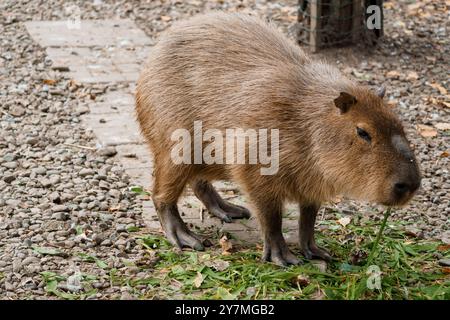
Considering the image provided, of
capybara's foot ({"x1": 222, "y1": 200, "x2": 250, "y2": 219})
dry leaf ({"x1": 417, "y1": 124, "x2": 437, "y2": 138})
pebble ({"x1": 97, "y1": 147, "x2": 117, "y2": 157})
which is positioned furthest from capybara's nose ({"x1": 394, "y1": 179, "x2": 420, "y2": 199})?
pebble ({"x1": 97, "y1": 147, "x2": 117, "y2": 157})

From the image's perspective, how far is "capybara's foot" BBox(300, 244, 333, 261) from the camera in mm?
4887

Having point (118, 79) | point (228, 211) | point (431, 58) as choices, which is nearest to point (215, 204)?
point (228, 211)

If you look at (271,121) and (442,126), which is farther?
(442,126)

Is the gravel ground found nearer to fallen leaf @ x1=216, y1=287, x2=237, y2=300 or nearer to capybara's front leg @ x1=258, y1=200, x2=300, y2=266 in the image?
fallen leaf @ x1=216, y1=287, x2=237, y2=300

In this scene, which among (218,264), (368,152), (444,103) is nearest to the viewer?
(368,152)

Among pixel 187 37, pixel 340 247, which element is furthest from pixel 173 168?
pixel 340 247

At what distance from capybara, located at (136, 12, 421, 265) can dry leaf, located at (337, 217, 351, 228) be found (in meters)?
0.48

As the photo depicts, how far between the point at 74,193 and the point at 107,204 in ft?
0.93

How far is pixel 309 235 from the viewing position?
4914 mm

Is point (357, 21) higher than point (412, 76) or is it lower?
higher

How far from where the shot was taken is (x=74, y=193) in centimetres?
566

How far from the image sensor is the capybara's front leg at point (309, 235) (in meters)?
4.89

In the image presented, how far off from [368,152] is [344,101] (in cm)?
31

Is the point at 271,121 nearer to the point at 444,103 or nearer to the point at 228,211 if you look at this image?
the point at 228,211
